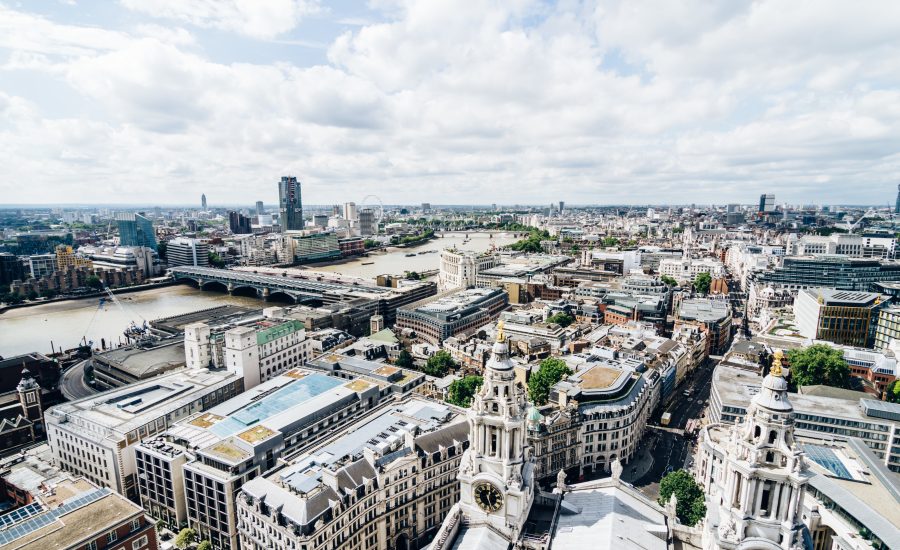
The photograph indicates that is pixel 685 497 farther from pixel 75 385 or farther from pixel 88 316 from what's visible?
pixel 88 316

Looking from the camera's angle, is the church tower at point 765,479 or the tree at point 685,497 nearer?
the church tower at point 765,479

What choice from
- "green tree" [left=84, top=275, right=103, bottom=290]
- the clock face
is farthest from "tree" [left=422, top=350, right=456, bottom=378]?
"green tree" [left=84, top=275, right=103, bottom=290]

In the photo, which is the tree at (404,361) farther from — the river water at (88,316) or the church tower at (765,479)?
the river water at (88,316)

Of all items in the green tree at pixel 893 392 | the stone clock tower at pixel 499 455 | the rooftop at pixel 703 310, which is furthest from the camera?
the rooftop at pixel 703 310

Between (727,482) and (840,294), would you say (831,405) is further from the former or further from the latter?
(840,294)

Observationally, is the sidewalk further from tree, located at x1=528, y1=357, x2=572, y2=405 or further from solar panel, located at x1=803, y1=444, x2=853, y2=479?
solar panel, located at x1=803, y1=444, x2=853, y2=479

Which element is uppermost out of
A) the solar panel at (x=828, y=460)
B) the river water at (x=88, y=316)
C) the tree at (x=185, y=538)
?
the solar panel at (x=828, y=460)

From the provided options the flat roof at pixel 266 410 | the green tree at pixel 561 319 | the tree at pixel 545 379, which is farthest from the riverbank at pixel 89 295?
the tree at pixel 545 379

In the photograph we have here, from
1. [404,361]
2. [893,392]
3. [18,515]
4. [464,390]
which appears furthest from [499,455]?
[893,392]
